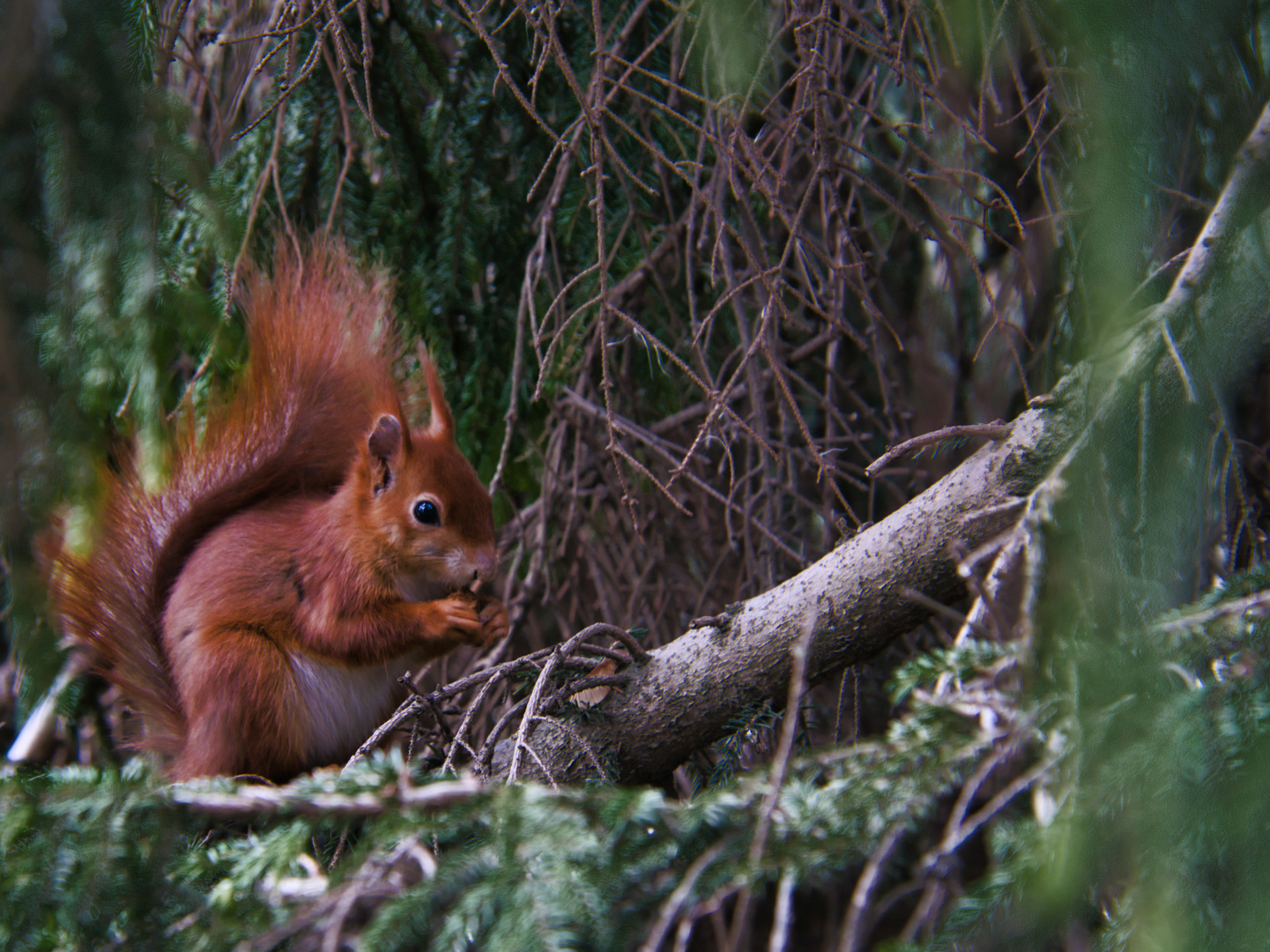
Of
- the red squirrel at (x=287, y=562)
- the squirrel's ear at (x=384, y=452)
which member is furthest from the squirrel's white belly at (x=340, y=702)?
the squirrel's ear at (x=384, y=452)

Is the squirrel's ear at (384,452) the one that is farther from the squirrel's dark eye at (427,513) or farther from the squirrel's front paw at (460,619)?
the squirrel's front paw at (460,619)

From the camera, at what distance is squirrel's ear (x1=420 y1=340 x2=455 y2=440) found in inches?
58.2

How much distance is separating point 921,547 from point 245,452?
3.59 feet

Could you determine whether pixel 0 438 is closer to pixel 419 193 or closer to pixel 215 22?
pixel 419 193

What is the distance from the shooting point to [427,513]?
1.44 metres

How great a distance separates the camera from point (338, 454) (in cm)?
164

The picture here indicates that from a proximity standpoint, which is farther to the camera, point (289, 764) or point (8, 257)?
point (289, 764)

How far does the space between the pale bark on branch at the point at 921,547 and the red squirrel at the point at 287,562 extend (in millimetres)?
338

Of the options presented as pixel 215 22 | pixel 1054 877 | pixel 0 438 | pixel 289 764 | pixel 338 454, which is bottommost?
pixel 289 764

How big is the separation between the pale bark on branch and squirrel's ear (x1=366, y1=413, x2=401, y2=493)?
50 cm

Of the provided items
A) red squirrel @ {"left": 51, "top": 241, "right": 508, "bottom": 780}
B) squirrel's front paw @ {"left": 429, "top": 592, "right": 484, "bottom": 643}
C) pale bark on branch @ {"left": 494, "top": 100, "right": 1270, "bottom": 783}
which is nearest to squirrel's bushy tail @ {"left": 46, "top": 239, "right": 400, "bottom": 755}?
red squirrel @ {"left": 51, "top": 241, "right": 508, "bottom": 780}

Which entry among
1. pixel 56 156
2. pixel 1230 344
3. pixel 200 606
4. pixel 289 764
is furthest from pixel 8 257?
pixel 1230 344

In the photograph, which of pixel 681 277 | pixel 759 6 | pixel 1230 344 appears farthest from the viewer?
pixel 681 277

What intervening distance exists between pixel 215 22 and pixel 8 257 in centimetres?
117
